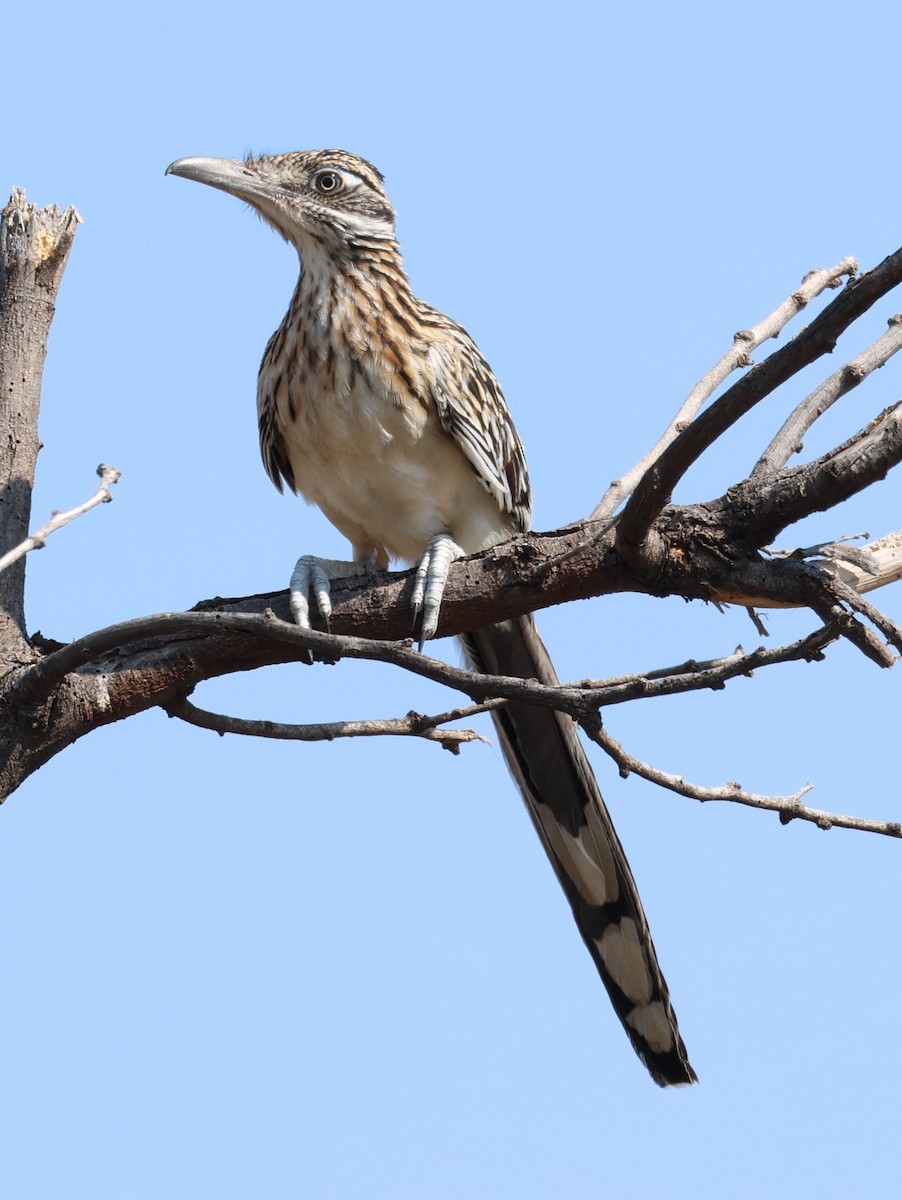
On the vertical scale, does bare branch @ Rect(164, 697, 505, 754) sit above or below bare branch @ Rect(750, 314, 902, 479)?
below

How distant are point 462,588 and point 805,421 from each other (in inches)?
42.3

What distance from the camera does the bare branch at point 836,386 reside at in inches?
147

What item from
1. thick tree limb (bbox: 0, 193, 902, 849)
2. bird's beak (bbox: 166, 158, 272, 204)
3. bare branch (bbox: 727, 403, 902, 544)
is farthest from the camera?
bird's beak (bbox: 166, 158, 272, 204)

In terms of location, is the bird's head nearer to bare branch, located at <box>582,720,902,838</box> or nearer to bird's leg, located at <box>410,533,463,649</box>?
bird's leg, located at <box>410,533,463,649</box>

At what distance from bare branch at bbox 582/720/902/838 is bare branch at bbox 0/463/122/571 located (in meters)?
1.33

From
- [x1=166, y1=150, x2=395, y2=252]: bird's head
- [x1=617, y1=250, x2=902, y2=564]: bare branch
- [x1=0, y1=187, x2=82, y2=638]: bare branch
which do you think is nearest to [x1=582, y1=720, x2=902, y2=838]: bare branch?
[x1=617, y1=250, x2=902, y2=564]: bare branch

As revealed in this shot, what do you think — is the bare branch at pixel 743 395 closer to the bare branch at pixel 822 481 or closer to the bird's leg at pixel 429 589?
the bare branch at pixel 822 481

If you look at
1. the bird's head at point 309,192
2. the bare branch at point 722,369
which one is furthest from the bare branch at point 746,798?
the bird's head at point 309,192

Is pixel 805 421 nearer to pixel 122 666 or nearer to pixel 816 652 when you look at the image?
pixel 816 652

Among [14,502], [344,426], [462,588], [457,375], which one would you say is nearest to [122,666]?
[14,502]

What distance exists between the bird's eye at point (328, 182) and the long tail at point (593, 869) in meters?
1.78

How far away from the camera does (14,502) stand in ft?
12.6

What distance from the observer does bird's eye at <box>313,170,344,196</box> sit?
16.7ft

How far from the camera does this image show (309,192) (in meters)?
5.06
